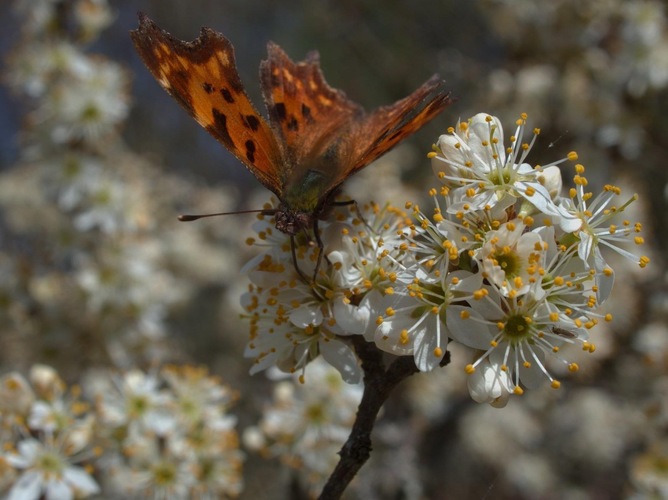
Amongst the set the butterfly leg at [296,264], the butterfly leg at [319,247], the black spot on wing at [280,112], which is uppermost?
the black spot on wing at [280,112]

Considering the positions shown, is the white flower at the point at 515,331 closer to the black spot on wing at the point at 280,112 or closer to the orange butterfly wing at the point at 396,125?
the orange butterfly wing at the point at 396,125

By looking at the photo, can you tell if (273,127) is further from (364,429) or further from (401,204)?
(401,204)

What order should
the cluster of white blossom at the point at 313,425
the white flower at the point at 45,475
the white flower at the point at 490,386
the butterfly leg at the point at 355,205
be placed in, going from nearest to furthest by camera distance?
the white flower at the point at 490,386 < the butterfly leg at the point at 355,205 < the white flower at the point at 45,475 < the cluster of white blossom at the point at 313,425

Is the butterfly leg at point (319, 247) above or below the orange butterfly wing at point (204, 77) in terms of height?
below

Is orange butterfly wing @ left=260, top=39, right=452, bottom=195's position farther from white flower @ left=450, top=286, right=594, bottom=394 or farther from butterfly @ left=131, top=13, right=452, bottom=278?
white flower @ left=450, top=286, right=594, bottom=394

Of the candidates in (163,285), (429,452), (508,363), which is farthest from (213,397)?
(429,452)

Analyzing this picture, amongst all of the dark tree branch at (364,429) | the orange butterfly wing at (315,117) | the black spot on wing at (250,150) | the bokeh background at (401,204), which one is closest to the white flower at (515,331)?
the dark tree branch at (364,429)

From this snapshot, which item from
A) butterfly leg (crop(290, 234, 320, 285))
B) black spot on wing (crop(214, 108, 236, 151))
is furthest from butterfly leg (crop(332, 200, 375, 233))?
black spot on wing (crop(214, 108, 236, 151))
